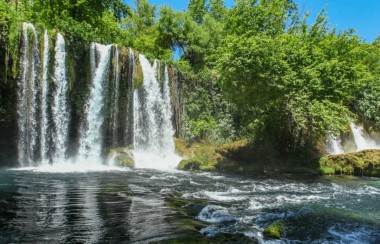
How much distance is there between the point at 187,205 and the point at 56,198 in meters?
3.47

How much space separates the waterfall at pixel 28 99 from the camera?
19.8 m

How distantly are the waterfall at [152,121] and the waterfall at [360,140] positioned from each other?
15.3m

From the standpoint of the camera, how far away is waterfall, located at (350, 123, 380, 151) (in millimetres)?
29344

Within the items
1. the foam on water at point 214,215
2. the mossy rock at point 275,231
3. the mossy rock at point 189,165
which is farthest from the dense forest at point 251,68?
the mossy rock at point 275,231

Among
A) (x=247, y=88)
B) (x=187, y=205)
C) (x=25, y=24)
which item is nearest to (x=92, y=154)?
(x=25, y=24)

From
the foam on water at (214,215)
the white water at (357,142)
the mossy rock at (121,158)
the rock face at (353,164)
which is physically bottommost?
the foam on water at (214,215)

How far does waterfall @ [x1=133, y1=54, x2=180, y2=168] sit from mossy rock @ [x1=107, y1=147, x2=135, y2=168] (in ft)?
5.48

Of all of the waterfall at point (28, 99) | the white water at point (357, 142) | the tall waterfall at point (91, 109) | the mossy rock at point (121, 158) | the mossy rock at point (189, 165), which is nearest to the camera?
the waterfall at point (28, 99)

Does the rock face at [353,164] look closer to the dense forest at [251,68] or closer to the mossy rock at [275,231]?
the dense forest at [251,68]

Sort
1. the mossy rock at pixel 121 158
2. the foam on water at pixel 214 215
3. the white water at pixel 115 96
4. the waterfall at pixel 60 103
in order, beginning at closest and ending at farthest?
1. the foam on water at pixel 214 215
2. the mossy rock at pixel 121 158
3. the waterfall at pixel 60 103
4. the white water at pixel 115 96

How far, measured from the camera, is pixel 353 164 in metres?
19.6

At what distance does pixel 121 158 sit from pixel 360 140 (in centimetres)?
2012

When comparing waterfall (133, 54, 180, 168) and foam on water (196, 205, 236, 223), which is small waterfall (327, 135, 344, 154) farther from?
foam on water (196, 205, 236, 223)

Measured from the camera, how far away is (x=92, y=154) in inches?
859
